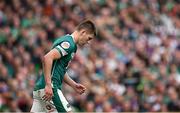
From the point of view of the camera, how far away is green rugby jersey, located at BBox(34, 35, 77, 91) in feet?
31.8

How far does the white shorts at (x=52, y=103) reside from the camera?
9.84m

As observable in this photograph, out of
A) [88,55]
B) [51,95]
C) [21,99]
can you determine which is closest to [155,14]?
[88,55]

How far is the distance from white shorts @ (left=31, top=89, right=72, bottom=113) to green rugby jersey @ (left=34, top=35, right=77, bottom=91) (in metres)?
0.09

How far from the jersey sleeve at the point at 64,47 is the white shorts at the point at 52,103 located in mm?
533

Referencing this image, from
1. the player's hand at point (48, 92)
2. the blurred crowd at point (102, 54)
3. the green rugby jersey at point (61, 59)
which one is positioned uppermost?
the green rugby jersey at point (61, 59)

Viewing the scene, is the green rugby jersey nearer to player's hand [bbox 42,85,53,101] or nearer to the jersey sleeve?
the jersey sleeve

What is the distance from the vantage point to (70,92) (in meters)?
17.7

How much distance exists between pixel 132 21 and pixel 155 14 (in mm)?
1331

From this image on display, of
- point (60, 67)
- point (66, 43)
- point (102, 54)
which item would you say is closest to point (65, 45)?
point (66, 43)

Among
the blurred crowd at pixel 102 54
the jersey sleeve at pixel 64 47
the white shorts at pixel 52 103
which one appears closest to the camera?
the jersey sleeve at pixel 64 47

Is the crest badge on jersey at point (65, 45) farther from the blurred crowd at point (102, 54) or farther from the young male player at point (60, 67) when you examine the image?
the blurred crowd at point (102, 54)

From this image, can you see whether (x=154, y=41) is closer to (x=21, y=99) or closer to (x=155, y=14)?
(x=155, y=14)

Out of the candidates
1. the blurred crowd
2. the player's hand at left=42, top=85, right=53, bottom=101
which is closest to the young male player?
the player's hand at left=42, top=85, right=53, bottom=101

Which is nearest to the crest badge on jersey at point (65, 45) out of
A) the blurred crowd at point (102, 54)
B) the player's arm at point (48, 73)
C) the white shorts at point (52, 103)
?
the player's arm at point (48, 73)
